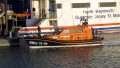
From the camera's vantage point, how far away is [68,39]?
39.1 meters

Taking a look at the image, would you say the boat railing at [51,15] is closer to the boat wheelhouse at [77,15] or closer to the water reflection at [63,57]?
the boat wheelhouse at [77,15]

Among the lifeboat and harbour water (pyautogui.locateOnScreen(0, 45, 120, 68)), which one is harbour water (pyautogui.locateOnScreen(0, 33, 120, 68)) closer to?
harbour water (pyautogui.locateOnScreen(0, 45, 120, 68))

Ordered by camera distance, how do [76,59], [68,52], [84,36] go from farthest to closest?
[84,36]
[68,52]
[76,59]

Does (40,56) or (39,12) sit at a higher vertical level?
(39,12)

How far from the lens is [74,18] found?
151 feet

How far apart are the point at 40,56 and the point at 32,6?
13.6 metres

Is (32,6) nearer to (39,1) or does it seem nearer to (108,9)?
(39,1)

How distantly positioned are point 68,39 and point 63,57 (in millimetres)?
5102

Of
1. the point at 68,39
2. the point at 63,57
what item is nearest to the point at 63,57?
the point at 63,57

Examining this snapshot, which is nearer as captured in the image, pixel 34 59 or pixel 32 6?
pixel 34 59

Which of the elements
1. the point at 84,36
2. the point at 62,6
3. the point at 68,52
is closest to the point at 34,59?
the point at 68,52

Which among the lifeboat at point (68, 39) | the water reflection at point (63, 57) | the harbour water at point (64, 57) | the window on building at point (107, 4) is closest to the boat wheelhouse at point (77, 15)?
the window on building at point (107, 4)

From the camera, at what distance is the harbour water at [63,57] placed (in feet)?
102

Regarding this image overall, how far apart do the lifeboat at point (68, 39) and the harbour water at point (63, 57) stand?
58 cm
